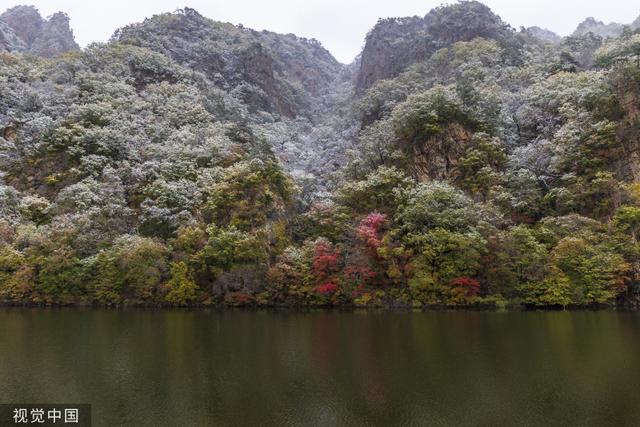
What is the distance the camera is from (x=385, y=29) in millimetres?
74062

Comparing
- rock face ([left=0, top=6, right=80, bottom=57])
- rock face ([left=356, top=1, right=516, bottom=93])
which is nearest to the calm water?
rock face ([left=356, top=1, right=516, bottom=93])

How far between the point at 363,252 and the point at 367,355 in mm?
16104

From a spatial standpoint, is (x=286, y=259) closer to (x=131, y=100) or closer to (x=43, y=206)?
(x=43, y=206)

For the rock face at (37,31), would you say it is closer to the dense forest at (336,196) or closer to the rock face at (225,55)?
the rock face at (225,55)

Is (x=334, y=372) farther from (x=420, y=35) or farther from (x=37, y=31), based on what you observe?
(x=37, y=31)

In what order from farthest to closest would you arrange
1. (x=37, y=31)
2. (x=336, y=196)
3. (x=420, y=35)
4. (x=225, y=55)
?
1. (x=37, y=31)
2. (x=225, y=55)
3. (x=420, y=35)
4. (x=336, y=196)

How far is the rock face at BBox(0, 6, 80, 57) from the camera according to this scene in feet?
252

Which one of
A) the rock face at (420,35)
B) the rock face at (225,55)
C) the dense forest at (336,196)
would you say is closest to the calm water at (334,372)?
the dense forest at (336,196)

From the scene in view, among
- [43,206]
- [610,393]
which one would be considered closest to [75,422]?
[610,393]

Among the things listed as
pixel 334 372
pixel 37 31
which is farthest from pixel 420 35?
pixel 37 31

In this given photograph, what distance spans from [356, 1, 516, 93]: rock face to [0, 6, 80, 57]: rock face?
5074cm

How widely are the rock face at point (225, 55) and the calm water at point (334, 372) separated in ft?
161

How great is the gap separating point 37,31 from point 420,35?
223 ft

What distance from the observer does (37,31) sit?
8550 centimetres
